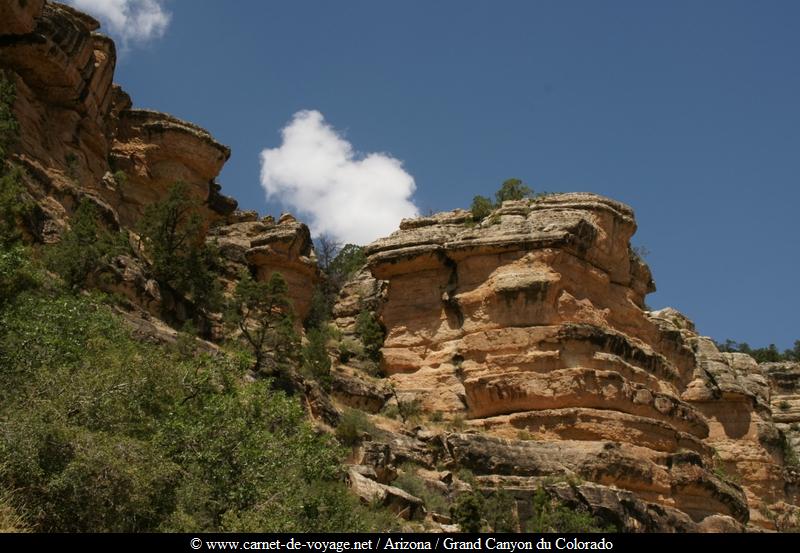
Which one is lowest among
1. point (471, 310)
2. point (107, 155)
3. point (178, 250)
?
point (178, 250)

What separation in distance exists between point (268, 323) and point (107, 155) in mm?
13582

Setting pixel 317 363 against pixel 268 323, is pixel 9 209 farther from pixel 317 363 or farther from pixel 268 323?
pixel 317 363

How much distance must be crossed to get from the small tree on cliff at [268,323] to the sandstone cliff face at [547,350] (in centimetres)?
654

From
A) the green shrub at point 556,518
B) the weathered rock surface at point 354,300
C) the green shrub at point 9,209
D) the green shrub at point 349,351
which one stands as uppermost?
the weathered rock surface at point 354,300

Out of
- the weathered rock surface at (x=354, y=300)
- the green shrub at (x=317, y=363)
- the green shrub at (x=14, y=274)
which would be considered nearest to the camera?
the green shrub at (x=14, y=274)

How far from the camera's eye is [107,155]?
4338 centimetres

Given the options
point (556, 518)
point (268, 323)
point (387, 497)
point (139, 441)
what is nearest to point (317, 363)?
point (268, 323)

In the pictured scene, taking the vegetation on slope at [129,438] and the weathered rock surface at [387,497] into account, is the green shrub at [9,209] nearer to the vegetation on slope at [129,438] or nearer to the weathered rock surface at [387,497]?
the vegetation on slope at [129,438]

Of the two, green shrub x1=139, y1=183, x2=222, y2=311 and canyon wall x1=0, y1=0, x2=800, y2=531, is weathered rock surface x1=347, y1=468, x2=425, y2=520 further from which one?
green shrub x1=139, y1=183, x2=222, y2=311

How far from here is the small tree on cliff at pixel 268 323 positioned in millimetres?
34281

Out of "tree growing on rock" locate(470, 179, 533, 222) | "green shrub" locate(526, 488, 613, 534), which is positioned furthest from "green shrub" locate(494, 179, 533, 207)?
"green shrub" locate(526, 488, 613, 534)

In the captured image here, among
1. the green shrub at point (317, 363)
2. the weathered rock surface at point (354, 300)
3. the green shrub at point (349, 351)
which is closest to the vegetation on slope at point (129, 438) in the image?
the green shrub at point (317, 363)

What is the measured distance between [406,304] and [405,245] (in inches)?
111

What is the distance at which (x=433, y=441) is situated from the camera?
3484cm
